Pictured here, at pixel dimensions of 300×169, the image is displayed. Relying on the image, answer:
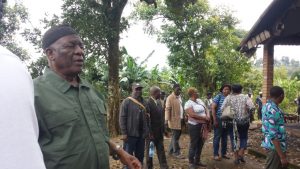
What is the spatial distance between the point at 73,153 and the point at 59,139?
11 centimetres

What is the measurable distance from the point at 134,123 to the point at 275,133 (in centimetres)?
296

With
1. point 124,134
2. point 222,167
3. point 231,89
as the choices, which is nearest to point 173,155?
point 222,167

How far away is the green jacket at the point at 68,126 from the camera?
2.01 meters

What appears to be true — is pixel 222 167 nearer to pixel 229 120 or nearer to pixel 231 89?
pixel 229 120

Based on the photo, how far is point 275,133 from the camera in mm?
4766

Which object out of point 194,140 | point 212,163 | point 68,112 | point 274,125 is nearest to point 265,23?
point 194,140

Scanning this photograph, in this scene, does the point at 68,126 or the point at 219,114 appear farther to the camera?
the point at 219,114

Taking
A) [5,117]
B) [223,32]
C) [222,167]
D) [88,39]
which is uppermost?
[223,32]

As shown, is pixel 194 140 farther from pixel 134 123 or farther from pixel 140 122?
pixel 134 123

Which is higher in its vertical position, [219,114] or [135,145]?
[219,114]

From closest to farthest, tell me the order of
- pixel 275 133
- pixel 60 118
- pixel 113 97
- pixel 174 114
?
pixel 60 118, pixel 275 133, pixel 174 114, pixel 113 97

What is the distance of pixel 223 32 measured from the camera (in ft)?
66.3

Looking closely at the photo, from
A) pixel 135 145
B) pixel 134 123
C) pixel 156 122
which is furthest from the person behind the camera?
pixel 156 122

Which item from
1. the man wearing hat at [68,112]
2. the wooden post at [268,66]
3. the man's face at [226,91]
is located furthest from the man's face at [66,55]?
the wooden post at [268,66]
